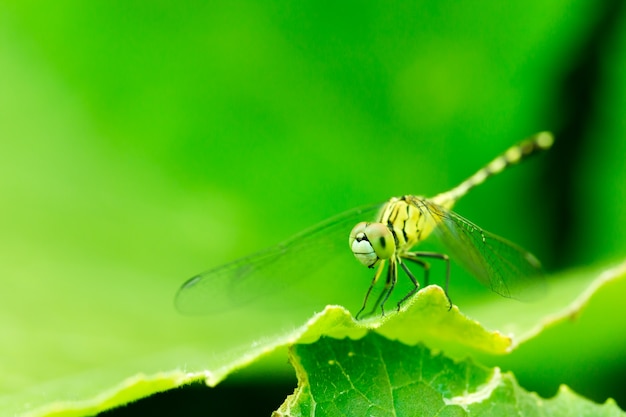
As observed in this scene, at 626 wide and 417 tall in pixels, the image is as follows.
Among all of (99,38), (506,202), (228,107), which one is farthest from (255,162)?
(506,202)

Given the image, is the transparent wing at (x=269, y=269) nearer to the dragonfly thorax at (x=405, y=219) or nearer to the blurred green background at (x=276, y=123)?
the dragonfly thorax at (x=405, y=219)

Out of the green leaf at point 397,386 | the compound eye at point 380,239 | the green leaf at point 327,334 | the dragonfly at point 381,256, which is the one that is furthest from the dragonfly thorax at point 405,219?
the green leaf at point 397,386

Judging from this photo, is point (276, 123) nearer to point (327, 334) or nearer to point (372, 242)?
point (372, 242)

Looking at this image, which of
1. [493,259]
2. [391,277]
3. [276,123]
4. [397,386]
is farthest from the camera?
[276,123]

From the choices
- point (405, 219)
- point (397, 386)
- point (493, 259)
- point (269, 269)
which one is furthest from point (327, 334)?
point (269, 269)

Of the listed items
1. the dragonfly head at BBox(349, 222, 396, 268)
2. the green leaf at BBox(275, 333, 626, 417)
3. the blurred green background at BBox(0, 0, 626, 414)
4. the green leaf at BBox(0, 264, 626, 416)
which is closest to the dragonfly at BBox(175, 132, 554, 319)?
the dragonfly head at BBox(349, 222, 396, 268)

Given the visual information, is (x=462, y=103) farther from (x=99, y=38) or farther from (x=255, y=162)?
(x=99, y=38)
